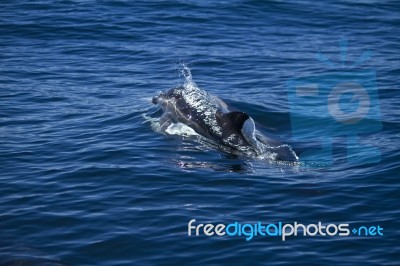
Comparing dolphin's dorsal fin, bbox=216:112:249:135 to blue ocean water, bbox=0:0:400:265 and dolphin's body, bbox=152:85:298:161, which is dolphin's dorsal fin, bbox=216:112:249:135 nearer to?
dolphin's body, bbox=152:85:298:161

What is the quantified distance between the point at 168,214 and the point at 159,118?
230 inches

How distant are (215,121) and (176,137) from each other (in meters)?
0.90

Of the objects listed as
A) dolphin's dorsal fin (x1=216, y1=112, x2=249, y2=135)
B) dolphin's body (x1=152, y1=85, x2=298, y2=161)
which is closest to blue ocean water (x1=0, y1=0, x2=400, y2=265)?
dolphin's body (x1=152, y1=85, x2=298, y2=161)

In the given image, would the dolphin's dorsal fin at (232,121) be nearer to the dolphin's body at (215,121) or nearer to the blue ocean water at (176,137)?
the dolphin's body at (215,121)

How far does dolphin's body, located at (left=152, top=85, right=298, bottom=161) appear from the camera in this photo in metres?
15.4

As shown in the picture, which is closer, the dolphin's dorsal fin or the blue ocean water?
the blue ocean water

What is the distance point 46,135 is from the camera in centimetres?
1662

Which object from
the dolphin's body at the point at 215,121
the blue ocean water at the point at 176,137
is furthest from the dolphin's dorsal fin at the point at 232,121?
the blue ocean water at the point at 176,137

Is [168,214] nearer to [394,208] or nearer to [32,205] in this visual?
[32,205]

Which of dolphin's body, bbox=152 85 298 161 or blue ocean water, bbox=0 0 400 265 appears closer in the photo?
blue ocean water, bbox=0 0 400 265

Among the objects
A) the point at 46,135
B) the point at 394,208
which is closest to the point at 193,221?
the point at 394,208

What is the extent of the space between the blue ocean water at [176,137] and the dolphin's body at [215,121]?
46cm

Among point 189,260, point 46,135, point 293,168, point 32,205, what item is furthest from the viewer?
point 46,135

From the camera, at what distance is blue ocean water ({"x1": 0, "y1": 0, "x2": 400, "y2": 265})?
11117 millimetres
